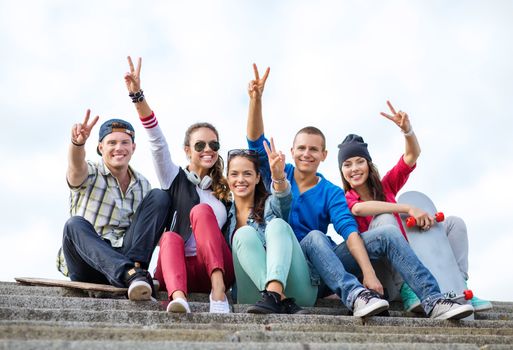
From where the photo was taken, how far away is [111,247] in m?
4.79

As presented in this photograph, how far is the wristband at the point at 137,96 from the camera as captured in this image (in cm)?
518

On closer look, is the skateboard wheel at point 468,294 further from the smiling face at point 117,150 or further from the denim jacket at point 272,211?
the smiling face at point 117,150

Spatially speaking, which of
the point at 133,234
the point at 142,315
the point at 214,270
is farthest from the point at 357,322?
the point at 133,234

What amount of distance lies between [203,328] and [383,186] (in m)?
2.70

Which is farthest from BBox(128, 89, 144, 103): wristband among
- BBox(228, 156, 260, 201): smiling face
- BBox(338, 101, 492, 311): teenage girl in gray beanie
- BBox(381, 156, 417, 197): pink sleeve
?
BBox(381, 156, 417, 197): pink sleeve

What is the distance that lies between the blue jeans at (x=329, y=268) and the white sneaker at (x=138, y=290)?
44.5 inches

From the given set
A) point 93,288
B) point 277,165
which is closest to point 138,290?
point 93,288

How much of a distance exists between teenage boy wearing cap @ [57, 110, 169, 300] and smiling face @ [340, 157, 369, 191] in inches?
62.8

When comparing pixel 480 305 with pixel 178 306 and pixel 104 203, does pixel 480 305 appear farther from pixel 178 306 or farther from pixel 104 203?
pixel 104 203

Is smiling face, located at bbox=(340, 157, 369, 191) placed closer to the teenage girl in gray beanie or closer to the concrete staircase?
the teenage girl in gray beanie

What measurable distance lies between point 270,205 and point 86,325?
73.0 inches

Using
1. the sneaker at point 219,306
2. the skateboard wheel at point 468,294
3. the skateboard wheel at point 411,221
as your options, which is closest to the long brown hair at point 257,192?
the sneaker at point 219,306

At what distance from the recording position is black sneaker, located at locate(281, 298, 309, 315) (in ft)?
14.2

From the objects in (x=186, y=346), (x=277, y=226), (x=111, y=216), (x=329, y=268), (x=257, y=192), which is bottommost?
(x=186, y=346)
